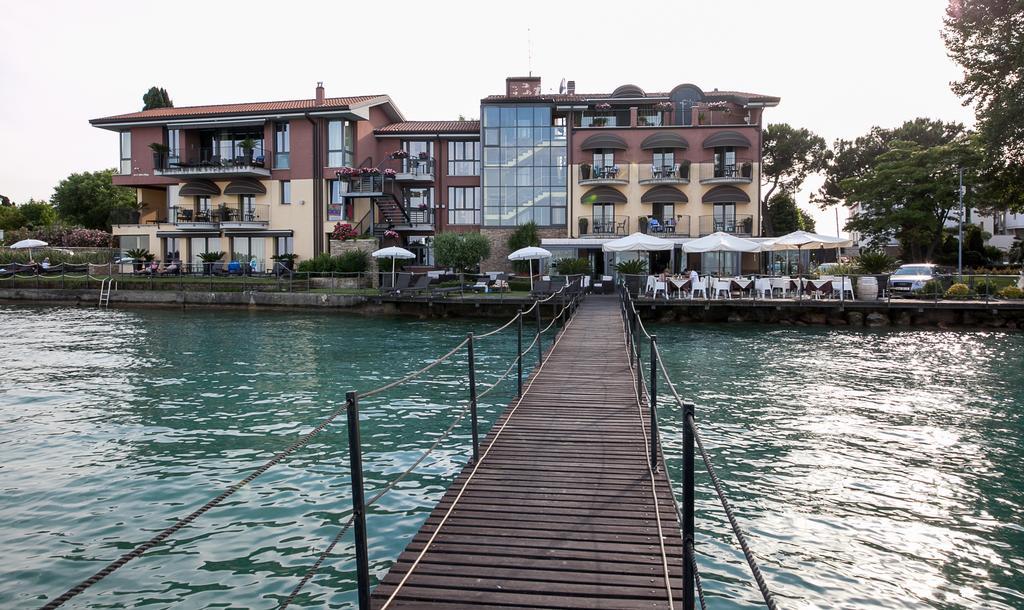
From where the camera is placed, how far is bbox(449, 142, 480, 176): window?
44.3 metres

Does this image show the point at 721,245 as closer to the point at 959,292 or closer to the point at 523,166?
the point at 959,292

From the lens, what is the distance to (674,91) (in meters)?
42.0

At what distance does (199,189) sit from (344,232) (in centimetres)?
1059

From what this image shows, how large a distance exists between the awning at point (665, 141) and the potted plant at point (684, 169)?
925mm

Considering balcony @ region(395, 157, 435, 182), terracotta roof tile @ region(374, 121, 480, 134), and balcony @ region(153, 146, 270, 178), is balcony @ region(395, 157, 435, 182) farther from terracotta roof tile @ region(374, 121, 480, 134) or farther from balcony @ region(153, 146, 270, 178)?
balcony @ region(153, 146, 270, 178)

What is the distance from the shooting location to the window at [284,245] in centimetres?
4294

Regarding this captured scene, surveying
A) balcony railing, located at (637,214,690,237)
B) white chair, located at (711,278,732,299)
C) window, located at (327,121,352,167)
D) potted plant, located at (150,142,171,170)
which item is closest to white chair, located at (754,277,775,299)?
white chair, located at (711,278,732,299)

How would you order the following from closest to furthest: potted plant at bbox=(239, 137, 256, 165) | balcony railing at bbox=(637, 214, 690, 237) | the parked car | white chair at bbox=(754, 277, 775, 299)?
white chair at bbox=(754, 277, 775, 299)
the parked car
balcony railing at bbox=(637, 214, 690, 237)
potted plant at bbox=(239, 137, 256, 165)

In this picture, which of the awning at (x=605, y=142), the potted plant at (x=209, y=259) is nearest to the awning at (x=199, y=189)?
the potted plant at (x=209, y=259)

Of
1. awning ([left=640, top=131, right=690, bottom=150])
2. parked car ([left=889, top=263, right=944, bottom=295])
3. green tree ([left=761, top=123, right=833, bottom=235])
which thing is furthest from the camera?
green tree ([left=761, top=123, right=833, bottom=235])

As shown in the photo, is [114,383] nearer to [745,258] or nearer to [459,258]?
[459,258]

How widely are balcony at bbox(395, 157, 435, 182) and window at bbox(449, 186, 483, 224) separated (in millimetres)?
1899

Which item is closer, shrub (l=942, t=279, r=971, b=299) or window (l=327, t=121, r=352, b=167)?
shrub (l=942, t=279, r=971, b=299)

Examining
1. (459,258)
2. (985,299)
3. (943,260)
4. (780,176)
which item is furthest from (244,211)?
(943,260)
